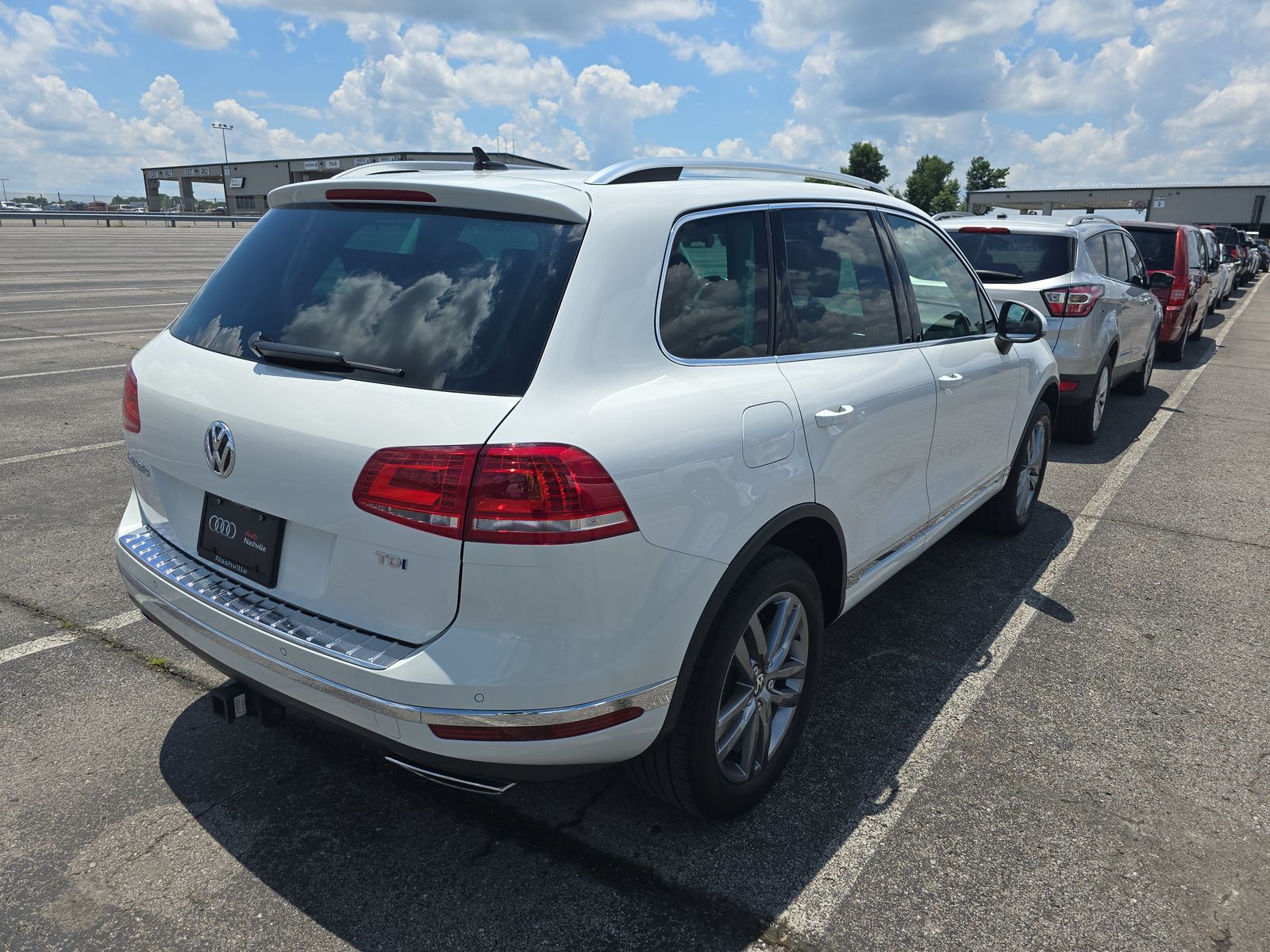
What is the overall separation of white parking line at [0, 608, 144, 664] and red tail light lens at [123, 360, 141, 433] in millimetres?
1153

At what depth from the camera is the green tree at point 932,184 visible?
378 ft

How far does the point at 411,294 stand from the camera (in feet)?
8.00

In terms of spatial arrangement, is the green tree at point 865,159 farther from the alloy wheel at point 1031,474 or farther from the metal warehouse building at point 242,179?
the alloy wheel at point 1031,474

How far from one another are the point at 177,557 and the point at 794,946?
203 centimetres

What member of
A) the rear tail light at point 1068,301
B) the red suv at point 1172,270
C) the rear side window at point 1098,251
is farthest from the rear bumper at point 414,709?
the red suv at point 1172,270

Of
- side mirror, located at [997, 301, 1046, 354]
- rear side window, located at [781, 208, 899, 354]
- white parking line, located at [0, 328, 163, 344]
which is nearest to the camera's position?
rear side window, located at [781, 208, 899, 354]

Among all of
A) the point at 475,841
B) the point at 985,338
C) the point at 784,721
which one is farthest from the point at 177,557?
the point at 985,338

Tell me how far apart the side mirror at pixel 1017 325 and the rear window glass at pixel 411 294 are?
297cm

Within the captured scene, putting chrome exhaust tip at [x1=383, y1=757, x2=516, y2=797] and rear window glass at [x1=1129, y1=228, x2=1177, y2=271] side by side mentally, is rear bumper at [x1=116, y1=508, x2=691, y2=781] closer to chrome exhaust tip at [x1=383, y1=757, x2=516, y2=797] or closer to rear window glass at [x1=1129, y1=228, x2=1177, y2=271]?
chrome exhaust tip at [x1=383, y1=757, x2=516, y2=797]

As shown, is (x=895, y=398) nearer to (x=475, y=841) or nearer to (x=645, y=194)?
(x=645, y=194)

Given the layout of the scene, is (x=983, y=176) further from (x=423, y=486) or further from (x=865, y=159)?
(x=423, y=486)

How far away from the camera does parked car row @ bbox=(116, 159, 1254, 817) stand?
2146mm

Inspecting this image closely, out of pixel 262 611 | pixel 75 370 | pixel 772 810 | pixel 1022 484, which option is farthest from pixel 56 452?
pixel 1022 484

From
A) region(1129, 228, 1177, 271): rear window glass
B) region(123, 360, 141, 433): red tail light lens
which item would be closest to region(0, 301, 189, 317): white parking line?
region(123, 360, 141, 433): red tail light lens
